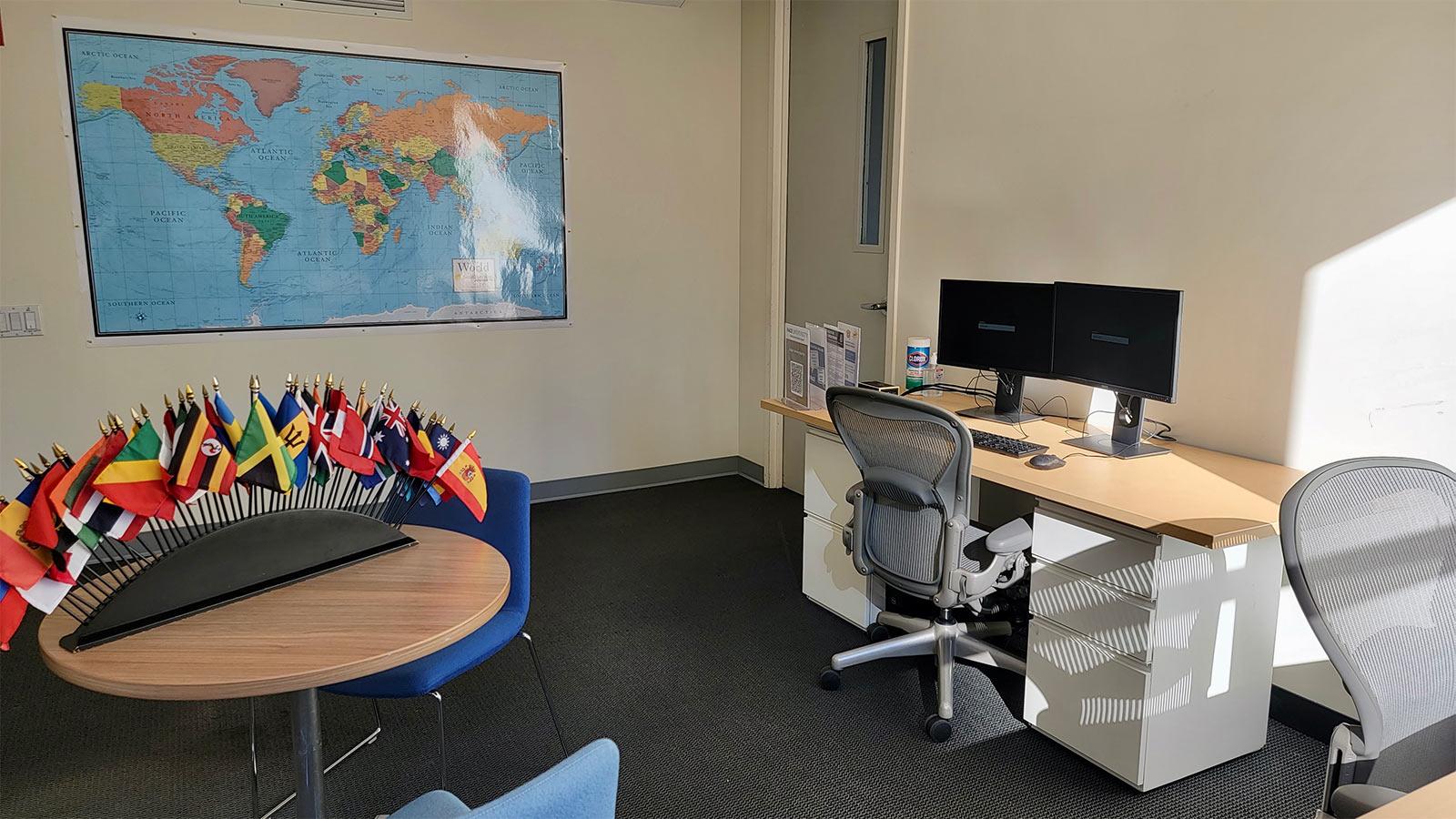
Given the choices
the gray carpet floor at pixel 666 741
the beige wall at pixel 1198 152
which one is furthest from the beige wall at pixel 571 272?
the beige wall at pixel 1198 152

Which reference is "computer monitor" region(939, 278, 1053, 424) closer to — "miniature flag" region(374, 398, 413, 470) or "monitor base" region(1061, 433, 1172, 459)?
"monitor base" region(1061, 433, 1172, 459)

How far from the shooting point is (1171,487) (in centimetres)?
246

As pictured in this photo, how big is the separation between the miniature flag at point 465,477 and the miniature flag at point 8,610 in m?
0.74

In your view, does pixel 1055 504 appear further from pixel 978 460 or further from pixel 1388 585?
pixel 1388 585

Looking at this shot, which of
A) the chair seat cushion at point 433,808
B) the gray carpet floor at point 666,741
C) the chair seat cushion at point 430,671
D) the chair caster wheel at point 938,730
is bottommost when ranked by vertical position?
the gray carpet floor at point 666,741

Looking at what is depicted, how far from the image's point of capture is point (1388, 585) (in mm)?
1559

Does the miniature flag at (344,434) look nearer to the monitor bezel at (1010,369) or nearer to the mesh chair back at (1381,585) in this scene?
the mesh chair back at (1381,585)

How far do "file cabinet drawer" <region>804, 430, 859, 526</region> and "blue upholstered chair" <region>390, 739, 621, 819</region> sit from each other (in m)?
2.22

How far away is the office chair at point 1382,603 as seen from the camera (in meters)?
1.53

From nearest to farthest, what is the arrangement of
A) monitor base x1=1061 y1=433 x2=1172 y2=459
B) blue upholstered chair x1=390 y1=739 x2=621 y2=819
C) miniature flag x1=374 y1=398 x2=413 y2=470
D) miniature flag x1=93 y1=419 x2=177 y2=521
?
blue upholstered chair x1=390 y1=739 x2=621 y2=819 → miniature flag x1=93 y1=419 x2=177 y2=521 → miniature flag x1=374 y1=398 x2=413 y2=470 → monitor base x1=1061 y1=433 x2=1172 y2=459

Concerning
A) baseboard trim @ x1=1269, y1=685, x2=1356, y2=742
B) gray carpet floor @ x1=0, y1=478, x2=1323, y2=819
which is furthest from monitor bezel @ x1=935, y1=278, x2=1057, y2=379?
baseboard trim @ x1=1269, y1=685, x2=1356, y2=742

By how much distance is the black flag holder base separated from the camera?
1668 millimetres

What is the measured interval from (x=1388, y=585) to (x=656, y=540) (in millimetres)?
3160

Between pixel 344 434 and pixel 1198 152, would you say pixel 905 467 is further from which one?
pixel 344 434
